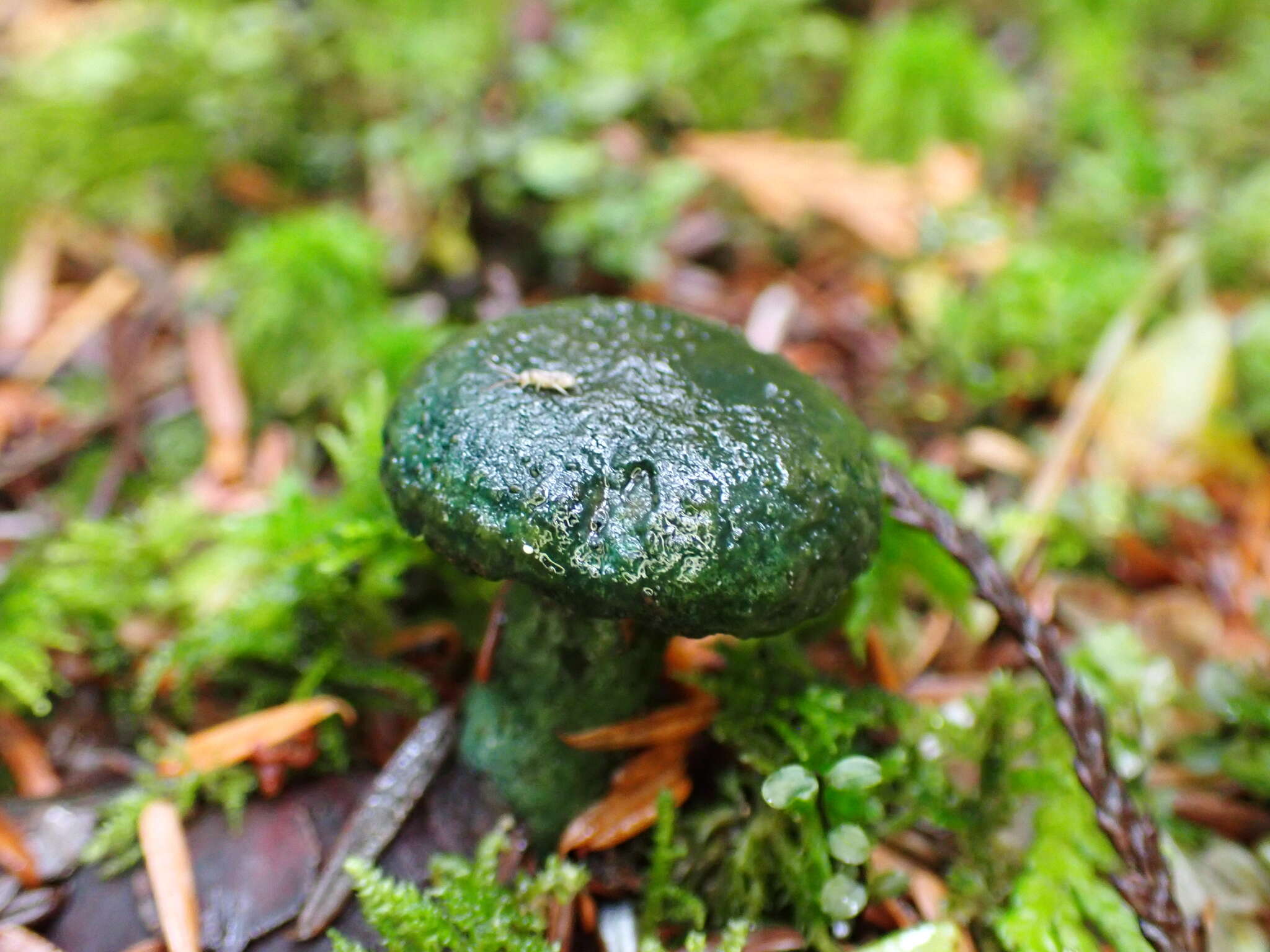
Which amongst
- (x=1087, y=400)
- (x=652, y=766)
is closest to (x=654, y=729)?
(x=652, y=766)

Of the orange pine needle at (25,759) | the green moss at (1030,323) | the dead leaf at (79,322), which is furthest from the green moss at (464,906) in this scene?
the dead leaf at (79,322)

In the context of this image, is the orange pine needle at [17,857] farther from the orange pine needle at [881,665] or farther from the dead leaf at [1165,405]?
the dead leaf at [1165,405]

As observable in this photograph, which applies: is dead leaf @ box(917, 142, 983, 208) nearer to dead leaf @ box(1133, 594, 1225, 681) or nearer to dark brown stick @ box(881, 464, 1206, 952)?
dead leaf @ box(1133, 594, 1225, 681)

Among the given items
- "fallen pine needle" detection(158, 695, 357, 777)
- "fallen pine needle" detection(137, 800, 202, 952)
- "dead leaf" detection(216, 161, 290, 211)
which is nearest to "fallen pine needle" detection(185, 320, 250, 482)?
"dead leaf" detection(216, 161, 290, 211)

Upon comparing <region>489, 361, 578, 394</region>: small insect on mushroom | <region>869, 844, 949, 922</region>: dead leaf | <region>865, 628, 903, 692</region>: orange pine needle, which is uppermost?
<region>489, 361, 578, 394</region>: small insect on mushroom

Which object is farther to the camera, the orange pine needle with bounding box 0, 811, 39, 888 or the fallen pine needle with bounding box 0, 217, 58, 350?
the fallen pine needle with bounding box 0, 217, 58, 350

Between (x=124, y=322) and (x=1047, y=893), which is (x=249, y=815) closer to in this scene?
(x=1047, y=893)
